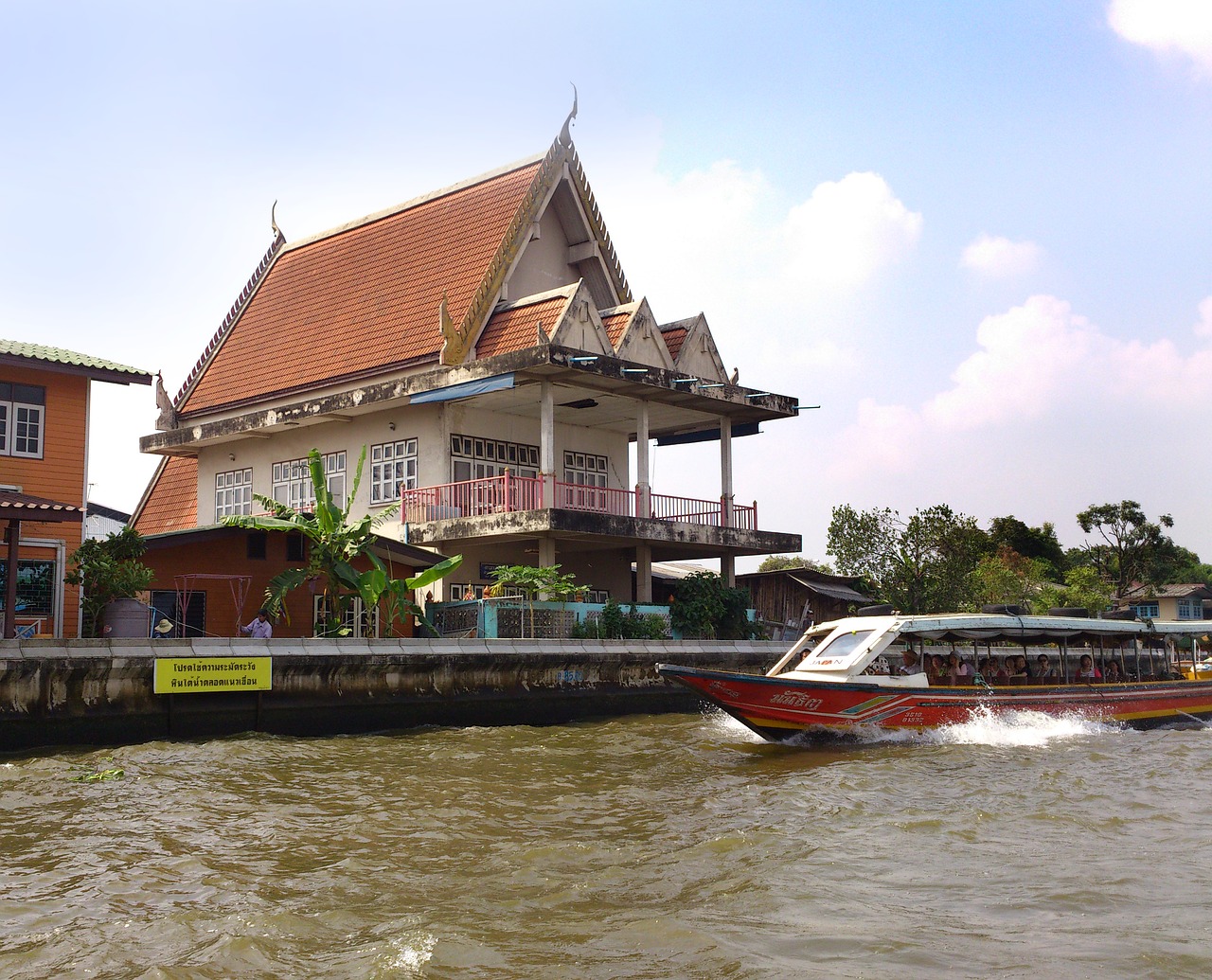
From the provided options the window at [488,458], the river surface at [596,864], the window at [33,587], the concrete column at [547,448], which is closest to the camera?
the river surface at [596,864]

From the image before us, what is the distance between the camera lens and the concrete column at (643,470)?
91.0 feet

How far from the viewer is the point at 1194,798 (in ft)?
42.7

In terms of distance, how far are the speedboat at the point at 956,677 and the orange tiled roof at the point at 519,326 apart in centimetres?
959

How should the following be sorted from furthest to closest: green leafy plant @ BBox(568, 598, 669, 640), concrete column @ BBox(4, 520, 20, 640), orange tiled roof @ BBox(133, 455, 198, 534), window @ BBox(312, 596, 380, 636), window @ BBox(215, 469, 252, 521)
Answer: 1. orange tiled roof @ BBox(133, 455, 198, 534)
2. window @ BBox(215, 469, 252, 521)
3. window @ BBox(312, 596, 380, 636)
4. green leafy plant @ BBox(568, 598, 669, 640)
5. concrete column @ BBox(4, 520, 20, 640)

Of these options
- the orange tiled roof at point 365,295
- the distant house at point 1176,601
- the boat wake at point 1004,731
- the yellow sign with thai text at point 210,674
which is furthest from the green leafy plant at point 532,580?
the distant house at point 1176,601

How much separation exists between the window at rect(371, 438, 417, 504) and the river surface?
12.8m

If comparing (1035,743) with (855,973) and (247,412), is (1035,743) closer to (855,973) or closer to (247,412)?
(855,973)

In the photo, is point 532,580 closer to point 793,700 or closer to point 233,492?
point 793,700

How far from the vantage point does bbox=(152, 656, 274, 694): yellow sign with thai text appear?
645 inches

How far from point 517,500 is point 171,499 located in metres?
13.6

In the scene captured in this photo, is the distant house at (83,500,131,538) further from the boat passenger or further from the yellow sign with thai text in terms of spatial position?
the boat passenger

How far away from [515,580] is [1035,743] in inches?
383

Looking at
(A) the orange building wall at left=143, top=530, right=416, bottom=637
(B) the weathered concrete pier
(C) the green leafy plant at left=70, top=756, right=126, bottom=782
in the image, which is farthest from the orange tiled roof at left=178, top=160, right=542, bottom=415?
(C) the green leafy plant at left=70, top=756, right=126, bottom=782

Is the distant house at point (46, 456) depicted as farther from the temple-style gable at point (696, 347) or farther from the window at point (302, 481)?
the temple-style gable at point (696, 347)
